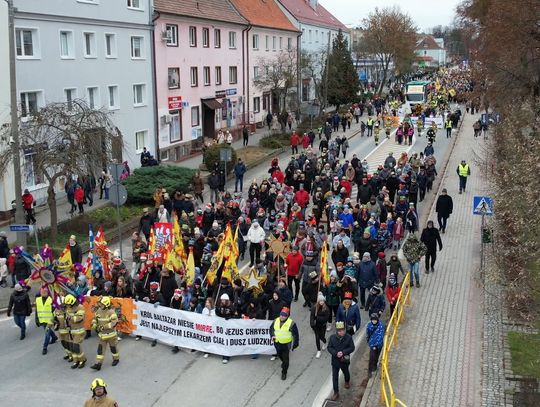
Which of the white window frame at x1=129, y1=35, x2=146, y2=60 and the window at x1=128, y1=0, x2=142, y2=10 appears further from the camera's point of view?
the white window frame at x1=129, y1=35, x2=146, y2=60

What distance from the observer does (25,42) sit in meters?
26.5

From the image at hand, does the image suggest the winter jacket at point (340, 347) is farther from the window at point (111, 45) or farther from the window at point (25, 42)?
the window at point (111, 45)

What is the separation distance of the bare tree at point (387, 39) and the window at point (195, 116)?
4245 cm

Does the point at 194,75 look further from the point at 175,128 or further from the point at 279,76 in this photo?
the point at 279,76

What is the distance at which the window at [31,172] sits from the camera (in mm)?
20720

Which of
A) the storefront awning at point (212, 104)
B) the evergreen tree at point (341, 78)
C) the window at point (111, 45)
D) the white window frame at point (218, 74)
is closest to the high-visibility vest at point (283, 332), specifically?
the window at point (111, 45)

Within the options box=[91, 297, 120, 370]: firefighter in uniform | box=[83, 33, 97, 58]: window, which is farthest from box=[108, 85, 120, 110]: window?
box=[91, 297, 120, 370]: firefighter in uniform

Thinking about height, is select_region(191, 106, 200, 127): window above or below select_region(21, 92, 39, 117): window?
below

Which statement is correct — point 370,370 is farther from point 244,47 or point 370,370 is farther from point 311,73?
point 311,73

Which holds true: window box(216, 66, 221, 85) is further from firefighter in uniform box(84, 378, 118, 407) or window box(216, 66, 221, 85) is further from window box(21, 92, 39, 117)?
firefighter in uniform box(84, 378, 118, 407)

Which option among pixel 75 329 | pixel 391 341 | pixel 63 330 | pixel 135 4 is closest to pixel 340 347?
pixel 391 341

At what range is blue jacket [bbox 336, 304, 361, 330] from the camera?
1300 cm

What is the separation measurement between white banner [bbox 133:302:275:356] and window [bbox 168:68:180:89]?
26.3 meters

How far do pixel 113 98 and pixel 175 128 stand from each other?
6.90 meters
